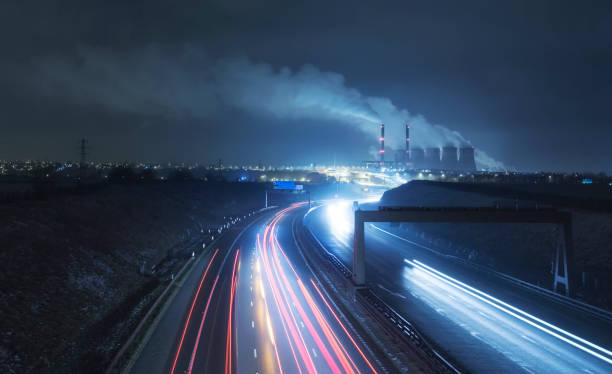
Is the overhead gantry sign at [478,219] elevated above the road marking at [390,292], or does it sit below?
above

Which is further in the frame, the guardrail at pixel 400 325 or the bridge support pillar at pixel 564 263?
the bridge support pillar at pixel 564 263

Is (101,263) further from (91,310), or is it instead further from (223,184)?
(223,184)

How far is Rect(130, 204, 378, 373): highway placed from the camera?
19062 mm

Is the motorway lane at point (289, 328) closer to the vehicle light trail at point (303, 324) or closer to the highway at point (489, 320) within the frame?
the vehicle light trail at point (303, 324)

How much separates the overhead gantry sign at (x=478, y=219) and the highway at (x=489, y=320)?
11.7 feet

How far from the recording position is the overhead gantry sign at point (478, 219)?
1315 inches

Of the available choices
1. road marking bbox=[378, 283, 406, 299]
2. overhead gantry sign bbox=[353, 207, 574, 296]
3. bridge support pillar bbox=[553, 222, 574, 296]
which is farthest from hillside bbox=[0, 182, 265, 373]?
bridge support pillar bbox=[553, 222, 574, 296]

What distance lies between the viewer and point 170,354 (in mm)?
20141

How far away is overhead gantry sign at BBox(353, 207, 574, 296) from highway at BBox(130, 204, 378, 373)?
5.93 m

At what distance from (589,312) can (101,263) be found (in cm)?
4684

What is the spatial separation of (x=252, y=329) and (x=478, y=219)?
2671 cm

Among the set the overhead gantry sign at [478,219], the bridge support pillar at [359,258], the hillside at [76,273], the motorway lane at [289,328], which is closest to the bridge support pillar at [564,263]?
the overhead gantry sign at [478,219]

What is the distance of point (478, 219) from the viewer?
36.1 metres

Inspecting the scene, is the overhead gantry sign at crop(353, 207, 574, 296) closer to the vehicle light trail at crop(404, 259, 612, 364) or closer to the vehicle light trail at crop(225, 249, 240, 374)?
the vehicle light trail at crop(404, 259, 612, 364)
